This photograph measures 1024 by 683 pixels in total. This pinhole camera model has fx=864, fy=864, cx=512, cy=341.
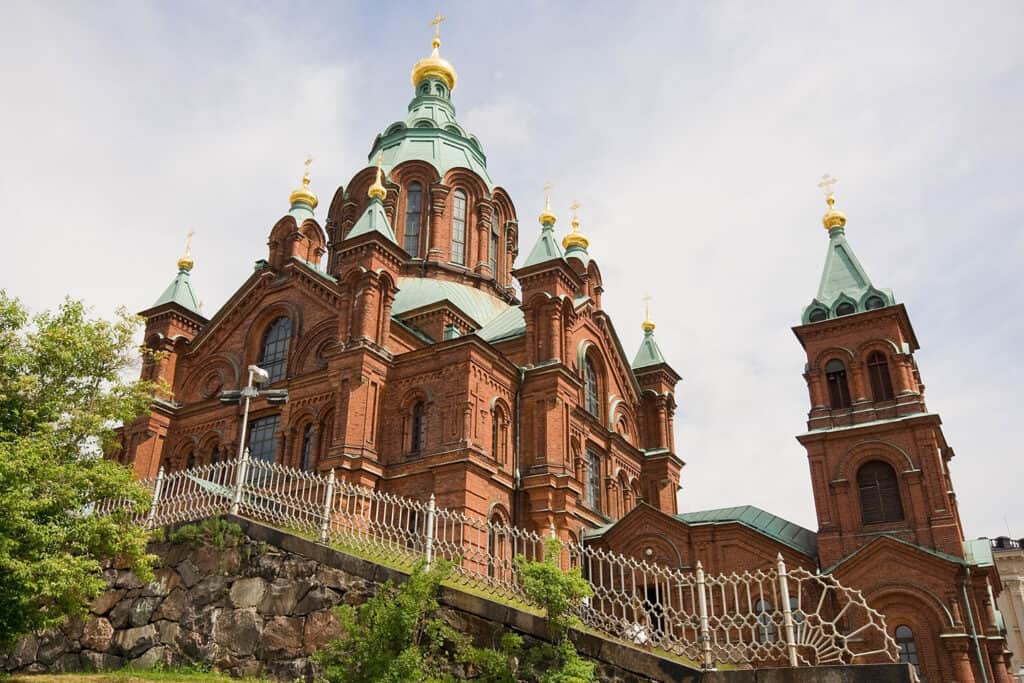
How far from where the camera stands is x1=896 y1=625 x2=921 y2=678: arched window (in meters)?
23.4

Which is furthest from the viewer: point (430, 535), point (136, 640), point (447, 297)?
point (447, 297)

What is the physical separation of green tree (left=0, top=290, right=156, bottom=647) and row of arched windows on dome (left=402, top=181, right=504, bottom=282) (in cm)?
1947

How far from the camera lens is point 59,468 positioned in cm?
1430

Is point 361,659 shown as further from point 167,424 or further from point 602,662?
point 167,424

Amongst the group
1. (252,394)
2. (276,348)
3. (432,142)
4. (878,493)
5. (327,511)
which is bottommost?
(327,511)

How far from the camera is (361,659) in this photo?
35.9ft

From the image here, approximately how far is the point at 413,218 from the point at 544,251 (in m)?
9.86

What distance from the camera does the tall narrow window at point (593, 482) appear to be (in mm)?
30016

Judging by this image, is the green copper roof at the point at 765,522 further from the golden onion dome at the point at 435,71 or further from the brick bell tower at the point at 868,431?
the golden onion dome at the point at 435,71

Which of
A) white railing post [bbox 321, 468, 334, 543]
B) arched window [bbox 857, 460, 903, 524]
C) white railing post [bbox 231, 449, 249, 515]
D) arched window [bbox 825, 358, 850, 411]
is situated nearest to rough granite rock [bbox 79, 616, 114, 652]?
white railing post [bbox 231, 449, 249, 515]

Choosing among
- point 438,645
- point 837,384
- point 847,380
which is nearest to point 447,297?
point 837,384

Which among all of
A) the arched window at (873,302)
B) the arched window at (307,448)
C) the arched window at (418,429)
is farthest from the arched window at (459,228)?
the arched window at (873,302)

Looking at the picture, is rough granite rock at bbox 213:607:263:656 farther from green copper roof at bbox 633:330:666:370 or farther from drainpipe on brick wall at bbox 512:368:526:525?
green copper roof at bbox 633:330:666:370

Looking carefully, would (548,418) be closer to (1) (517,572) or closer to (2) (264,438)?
(2) (264,438)
